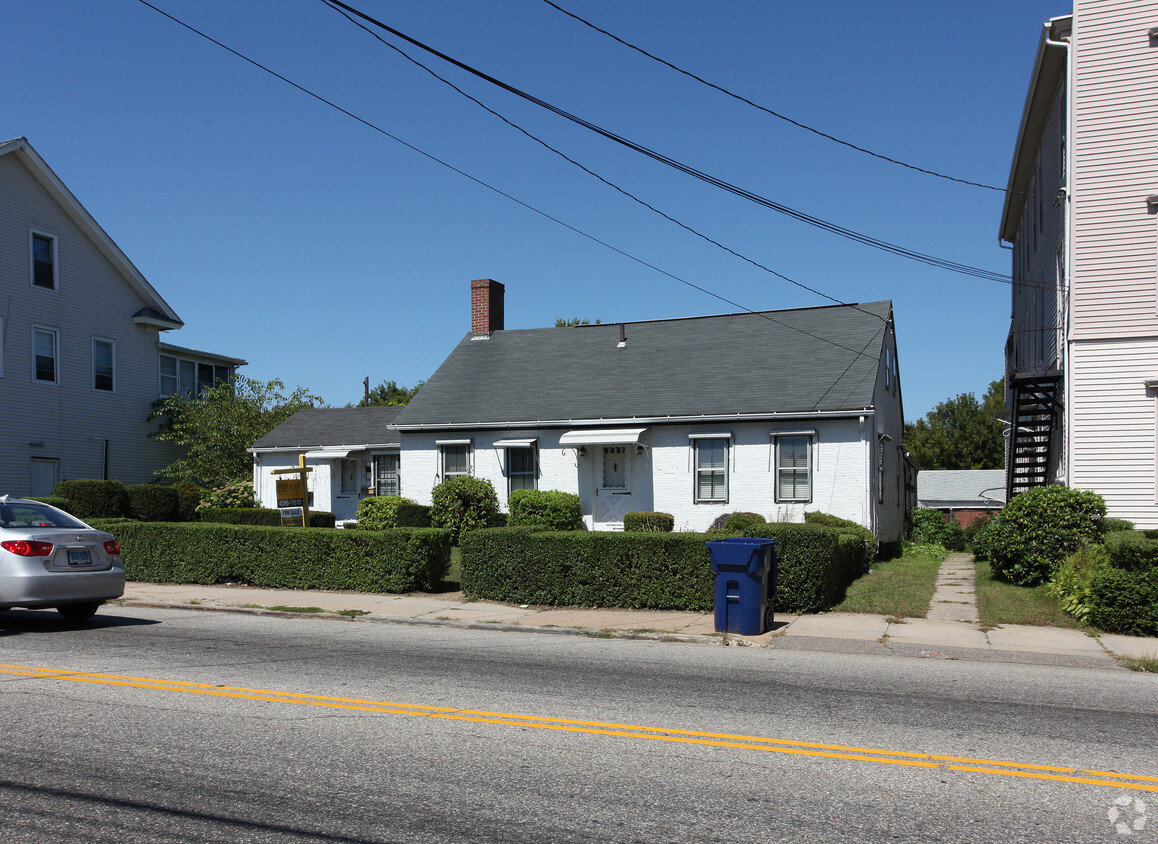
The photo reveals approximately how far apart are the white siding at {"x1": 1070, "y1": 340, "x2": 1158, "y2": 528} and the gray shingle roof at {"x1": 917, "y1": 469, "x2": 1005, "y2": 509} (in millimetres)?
43685

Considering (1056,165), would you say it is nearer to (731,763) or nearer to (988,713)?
(988,713)

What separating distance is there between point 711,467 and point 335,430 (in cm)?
1340

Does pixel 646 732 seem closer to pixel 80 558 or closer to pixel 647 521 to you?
pixel 80 558

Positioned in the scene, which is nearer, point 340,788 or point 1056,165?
point 340,788

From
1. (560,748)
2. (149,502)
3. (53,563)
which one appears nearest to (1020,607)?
Answer: (560,748)

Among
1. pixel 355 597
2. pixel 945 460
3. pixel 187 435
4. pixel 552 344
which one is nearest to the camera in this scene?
pixel 355 597

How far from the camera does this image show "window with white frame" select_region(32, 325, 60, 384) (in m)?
28.0

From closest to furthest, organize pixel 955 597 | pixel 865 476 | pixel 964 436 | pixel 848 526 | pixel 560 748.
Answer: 1. pixel 560 748
2. pixel 955 597
3. pixel 848 526
4. pixel 865 476
5. pixel 964 436

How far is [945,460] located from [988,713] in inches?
Answer: 3023

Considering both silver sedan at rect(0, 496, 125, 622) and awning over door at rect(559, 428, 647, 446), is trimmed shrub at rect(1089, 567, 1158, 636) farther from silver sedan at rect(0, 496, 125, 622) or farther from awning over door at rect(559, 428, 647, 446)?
silver sedan at rect(0, 496, 125, 622)

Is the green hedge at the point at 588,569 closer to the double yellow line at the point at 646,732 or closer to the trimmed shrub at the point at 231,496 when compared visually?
the double yellow line at the point at 646,732

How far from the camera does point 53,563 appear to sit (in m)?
11.3

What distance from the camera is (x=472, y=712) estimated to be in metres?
7.25

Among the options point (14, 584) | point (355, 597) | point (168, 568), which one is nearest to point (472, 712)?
point (14, 584)
